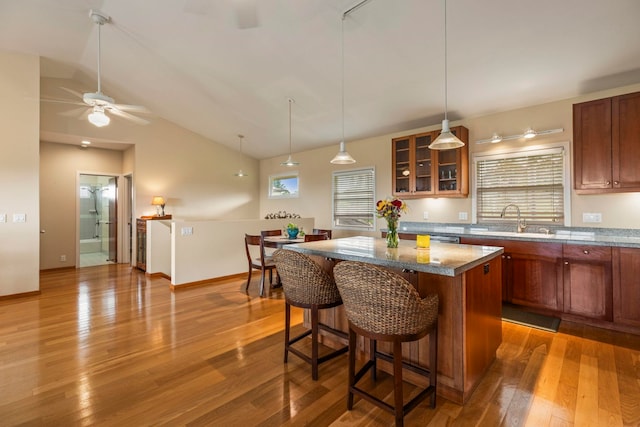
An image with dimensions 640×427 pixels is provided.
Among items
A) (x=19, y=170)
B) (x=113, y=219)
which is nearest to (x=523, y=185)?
(x=19, y=170)

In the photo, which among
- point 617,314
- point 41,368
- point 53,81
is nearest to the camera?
point 41,368

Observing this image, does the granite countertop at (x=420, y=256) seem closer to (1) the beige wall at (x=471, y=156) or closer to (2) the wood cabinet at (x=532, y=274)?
(2) the wood cabinet at (x=532, y=274)

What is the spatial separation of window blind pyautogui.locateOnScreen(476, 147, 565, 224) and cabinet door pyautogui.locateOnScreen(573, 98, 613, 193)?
40 centimetres

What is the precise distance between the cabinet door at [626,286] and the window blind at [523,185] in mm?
936

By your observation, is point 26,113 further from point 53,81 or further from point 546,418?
point 546,418

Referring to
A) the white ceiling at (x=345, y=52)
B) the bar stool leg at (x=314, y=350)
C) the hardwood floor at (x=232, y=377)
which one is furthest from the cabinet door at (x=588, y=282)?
the bar stool leg at (x=314, y=350)

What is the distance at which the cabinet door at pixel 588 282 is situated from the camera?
9.87ft

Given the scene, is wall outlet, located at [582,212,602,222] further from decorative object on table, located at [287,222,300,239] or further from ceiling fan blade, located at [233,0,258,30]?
ceiling fan blade, located at [233,0,258,30]

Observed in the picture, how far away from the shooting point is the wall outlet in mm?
3514

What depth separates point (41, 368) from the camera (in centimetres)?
238

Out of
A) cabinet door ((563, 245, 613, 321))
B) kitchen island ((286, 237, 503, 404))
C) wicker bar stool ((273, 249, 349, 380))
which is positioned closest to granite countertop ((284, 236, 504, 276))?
kitchen island ((286, 237, 503, 404))

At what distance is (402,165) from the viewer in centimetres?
494

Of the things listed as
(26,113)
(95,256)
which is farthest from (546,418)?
(95,256)

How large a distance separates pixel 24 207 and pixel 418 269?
561cm
